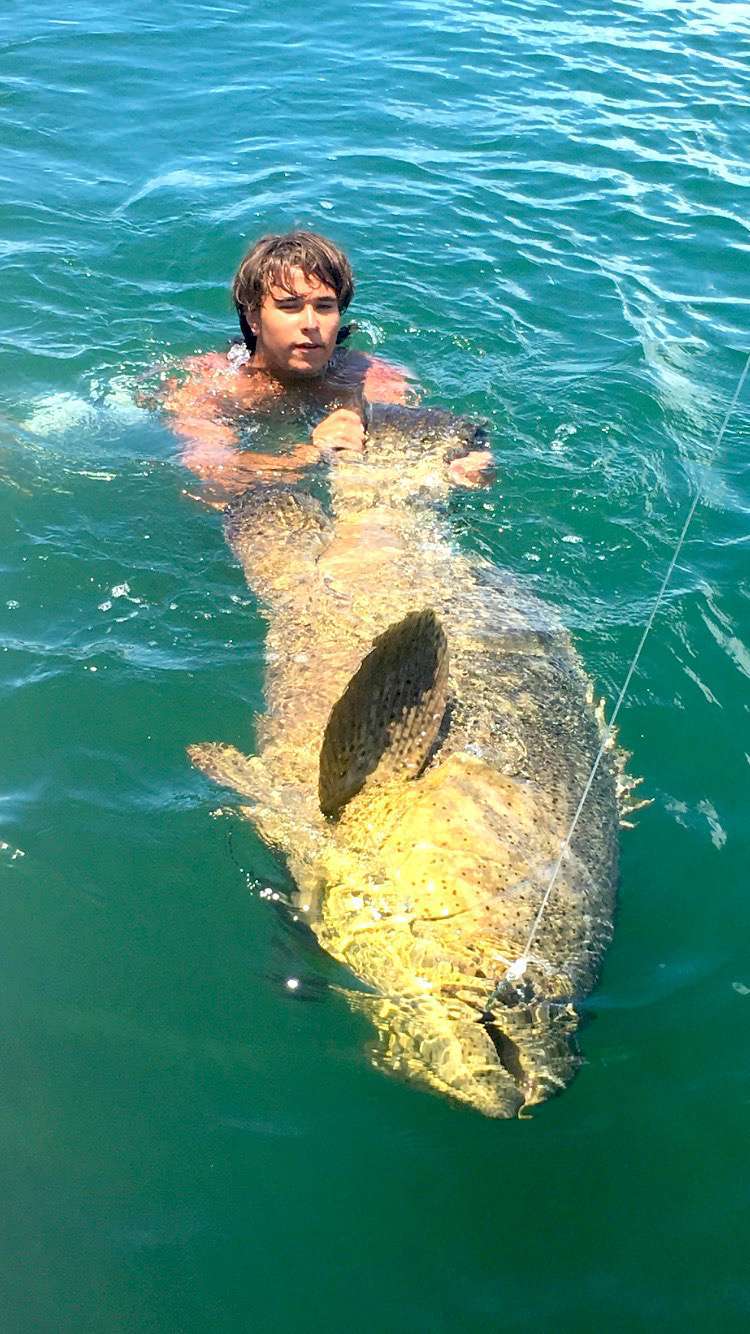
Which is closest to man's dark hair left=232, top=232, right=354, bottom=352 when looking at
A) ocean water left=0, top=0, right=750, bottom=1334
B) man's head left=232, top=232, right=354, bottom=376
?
man's head left=232, top=232, right=354, bottom=376

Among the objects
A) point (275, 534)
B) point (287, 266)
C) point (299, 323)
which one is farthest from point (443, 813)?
point (287, 266)

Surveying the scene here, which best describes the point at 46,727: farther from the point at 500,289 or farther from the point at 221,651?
the point at 500,289

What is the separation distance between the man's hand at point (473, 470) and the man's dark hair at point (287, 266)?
4.51ft

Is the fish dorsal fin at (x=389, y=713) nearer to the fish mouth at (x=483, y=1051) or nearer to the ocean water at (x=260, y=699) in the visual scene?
the ocean water at (x=260, y=699)

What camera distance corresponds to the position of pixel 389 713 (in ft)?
14.6

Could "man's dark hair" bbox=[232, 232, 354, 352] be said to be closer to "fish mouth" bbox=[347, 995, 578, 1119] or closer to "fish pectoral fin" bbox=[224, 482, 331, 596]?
"fish pectoral fin" bbox=[224, 482, 331, 596]

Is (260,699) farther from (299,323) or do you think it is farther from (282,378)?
(282,378)

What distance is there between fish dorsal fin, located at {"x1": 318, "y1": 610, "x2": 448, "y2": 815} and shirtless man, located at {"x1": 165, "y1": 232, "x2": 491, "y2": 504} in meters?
2.92

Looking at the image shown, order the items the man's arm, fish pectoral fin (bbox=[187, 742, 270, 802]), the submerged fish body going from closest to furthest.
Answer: the submerged fish body → fish pectoral fin (bbox=[187, 742, 270, 802]) → the man's arm

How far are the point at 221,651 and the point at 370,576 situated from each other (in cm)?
86

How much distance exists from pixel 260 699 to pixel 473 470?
7.48 feet

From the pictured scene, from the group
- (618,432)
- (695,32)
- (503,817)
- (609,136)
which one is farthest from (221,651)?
(695,32)

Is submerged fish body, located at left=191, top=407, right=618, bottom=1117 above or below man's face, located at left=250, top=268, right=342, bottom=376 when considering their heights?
below

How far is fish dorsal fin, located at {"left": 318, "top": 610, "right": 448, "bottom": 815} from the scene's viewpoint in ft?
14.1
